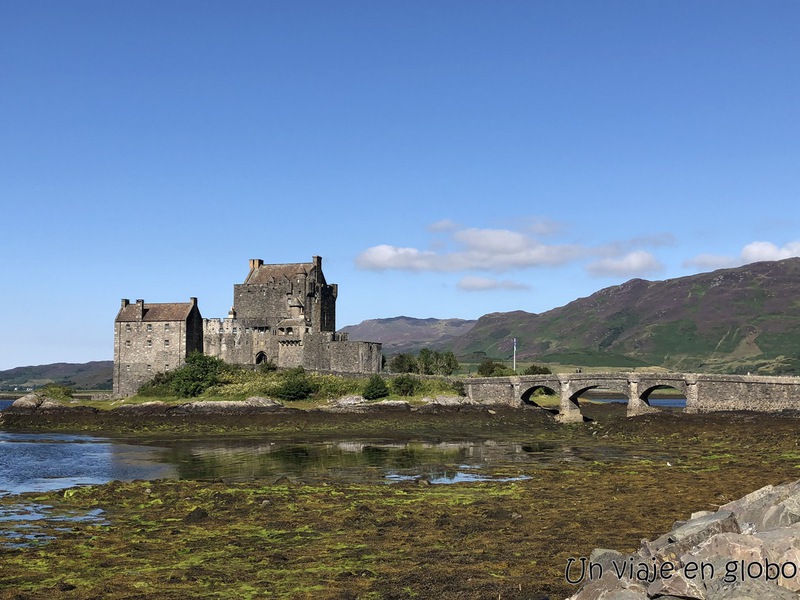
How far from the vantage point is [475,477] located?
35.8 metres

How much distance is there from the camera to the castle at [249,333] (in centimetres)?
9631

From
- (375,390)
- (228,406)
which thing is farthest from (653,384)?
(228,406)

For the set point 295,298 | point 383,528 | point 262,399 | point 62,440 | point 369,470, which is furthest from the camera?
point 295,298

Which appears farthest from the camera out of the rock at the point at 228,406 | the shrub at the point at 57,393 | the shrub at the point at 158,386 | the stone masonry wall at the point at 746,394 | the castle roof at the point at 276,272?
the castle roof at the point at 276,272

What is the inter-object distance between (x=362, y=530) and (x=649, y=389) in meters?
57.8

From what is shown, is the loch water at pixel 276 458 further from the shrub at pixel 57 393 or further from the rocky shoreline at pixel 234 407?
the shrub at pixel 57 393

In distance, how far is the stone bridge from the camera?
6681 centimetres

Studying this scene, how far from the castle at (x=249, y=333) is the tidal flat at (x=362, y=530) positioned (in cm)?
5827

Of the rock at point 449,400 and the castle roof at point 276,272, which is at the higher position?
the castle roof at point 276,272

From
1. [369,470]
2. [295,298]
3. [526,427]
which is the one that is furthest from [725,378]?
[295,298]

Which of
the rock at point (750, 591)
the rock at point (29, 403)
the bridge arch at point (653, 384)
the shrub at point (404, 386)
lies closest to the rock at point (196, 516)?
the rock at point (750, 591)

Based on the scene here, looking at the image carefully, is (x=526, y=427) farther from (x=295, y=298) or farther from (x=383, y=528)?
(x=383, y=528)

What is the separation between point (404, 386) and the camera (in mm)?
85625

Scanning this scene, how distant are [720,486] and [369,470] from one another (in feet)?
51.8
